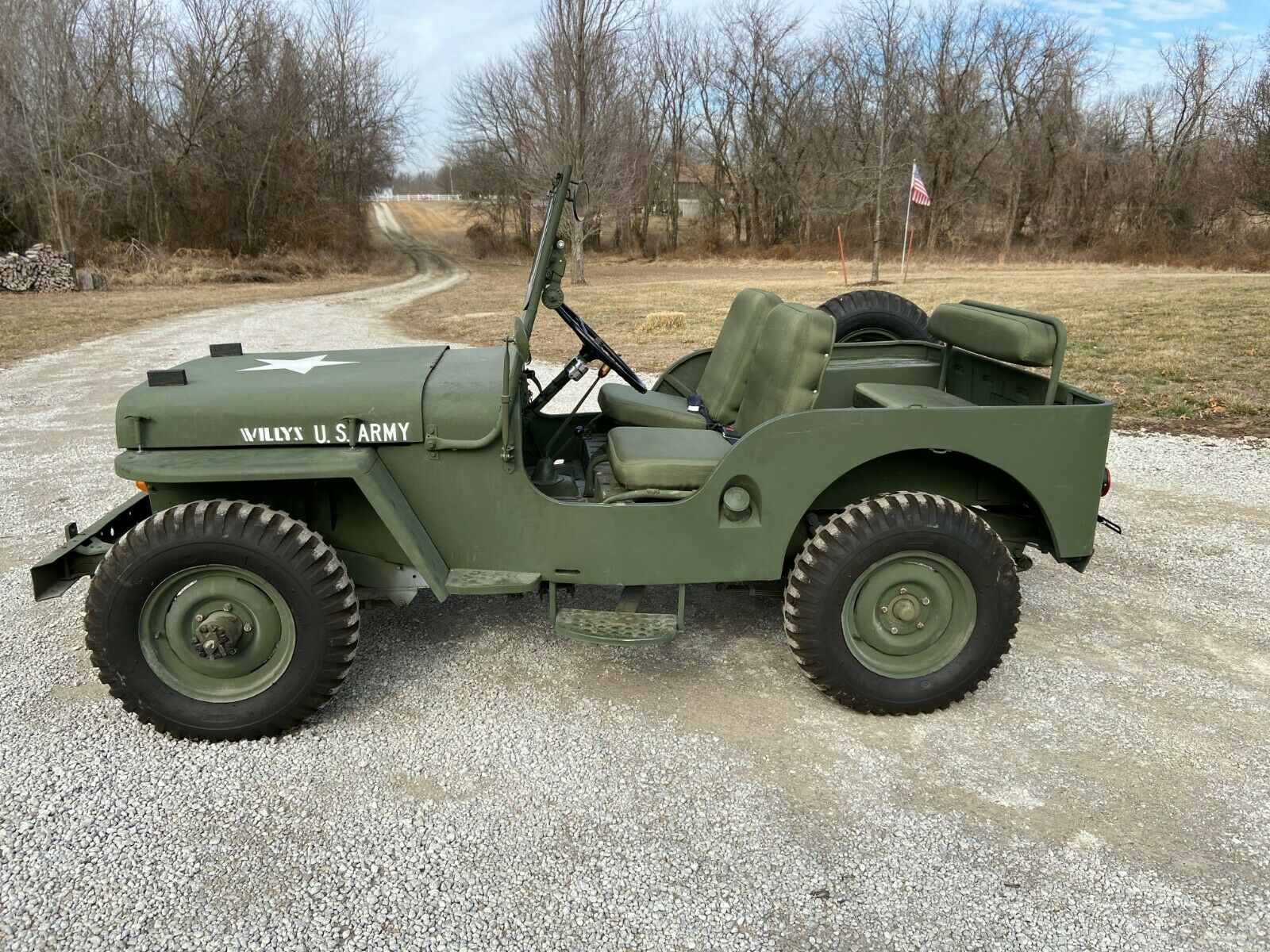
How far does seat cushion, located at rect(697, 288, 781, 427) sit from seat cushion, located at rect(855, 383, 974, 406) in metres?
0.51

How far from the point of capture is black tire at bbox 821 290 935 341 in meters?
5.92

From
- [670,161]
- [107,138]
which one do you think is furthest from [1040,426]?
[670,161]

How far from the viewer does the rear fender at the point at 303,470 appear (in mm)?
2887

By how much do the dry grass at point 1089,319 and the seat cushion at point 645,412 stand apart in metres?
5.28

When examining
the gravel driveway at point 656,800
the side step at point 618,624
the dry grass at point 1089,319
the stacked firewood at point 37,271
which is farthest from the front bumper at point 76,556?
the stacked firewood at point 37,271

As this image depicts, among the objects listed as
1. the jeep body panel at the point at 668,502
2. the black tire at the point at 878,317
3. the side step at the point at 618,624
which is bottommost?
the side step at the point at 618,624

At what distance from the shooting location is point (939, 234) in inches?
1609

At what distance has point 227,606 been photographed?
2.97 meters

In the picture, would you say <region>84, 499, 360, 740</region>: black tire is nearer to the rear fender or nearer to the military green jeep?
the military green jeep

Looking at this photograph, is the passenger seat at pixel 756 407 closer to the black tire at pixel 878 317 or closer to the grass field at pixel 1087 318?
the black tire at pixel 878 317

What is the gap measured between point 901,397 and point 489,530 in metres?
1.79

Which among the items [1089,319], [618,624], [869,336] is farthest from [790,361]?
[1089,319]

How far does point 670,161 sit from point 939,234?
14.6 m

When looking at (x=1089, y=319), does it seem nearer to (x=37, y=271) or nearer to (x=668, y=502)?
(x=668, y=502)
